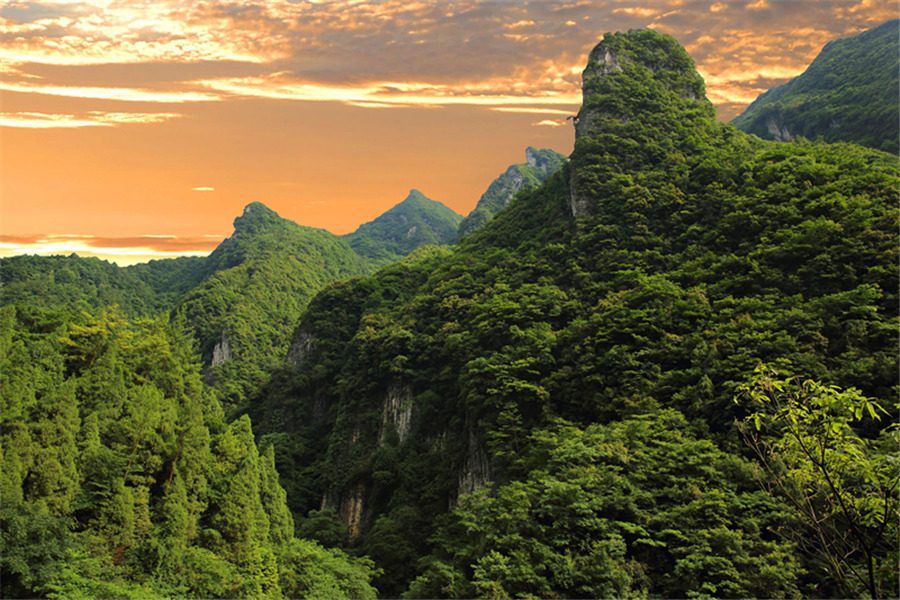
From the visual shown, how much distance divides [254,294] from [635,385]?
7366 centimetres

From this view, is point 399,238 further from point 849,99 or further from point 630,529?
point 630,529

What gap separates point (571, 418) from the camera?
23188mm

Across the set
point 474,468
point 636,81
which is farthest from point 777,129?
point 474,468

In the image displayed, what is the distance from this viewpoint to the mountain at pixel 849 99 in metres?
50.8

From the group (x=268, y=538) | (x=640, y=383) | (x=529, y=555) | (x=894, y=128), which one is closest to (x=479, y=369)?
(x=640, y=383)

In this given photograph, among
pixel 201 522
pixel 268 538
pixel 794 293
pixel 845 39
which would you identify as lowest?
pixel 268 538

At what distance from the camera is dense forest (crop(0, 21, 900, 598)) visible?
12844mm

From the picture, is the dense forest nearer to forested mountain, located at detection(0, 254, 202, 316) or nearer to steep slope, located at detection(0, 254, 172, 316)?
forested mountain, located at detection(0, 254, 202, 316)

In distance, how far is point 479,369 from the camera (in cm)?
2708

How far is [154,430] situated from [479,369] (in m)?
13.9

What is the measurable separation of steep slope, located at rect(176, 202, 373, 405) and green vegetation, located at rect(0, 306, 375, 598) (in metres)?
42.0

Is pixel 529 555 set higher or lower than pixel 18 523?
lower

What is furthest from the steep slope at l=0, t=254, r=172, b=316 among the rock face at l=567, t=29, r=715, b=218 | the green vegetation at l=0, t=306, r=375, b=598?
the rock face at l=567, t=29, r=715, b=218

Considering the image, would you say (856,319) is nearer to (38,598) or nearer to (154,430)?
(154,430)
